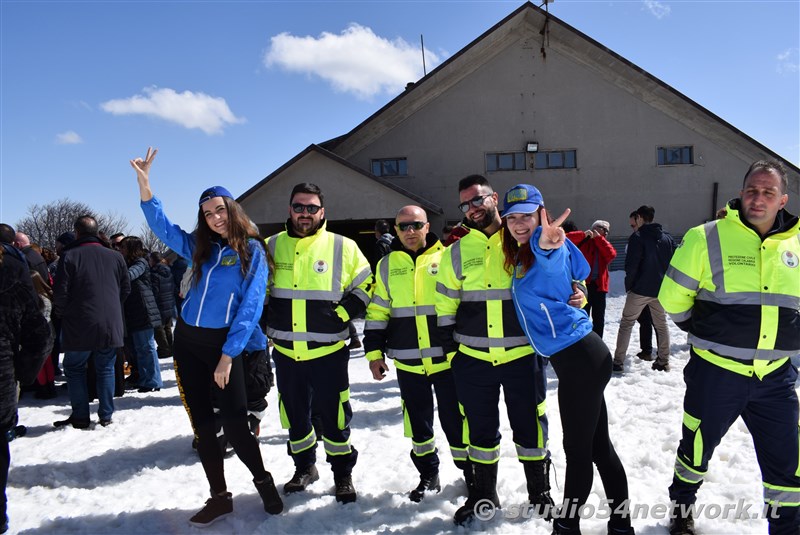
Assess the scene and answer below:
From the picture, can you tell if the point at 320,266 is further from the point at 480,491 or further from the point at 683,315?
the point at 683,315

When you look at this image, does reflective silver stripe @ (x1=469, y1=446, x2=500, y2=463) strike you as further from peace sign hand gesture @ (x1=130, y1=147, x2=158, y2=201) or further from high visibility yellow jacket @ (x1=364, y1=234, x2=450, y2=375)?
peace sign hand gesture @ (x1=130, y1=147, x2=158, y2=201)

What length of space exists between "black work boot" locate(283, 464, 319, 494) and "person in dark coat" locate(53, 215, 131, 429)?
3.09 meters

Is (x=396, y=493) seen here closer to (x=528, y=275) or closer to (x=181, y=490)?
(x=181, y=490)

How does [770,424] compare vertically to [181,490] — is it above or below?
above

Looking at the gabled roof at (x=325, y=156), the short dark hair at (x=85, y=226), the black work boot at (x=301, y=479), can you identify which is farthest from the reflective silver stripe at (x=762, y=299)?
the gabled roof at (x=325, y=156)

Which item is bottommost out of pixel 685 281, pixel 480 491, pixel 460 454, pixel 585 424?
pixel 480 491

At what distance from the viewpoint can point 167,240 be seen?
12.4 ft

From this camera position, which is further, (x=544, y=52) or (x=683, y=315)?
(x=544, y=52)

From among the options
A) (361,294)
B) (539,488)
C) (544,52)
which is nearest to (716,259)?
(539,488)

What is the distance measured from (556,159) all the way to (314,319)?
15897 millimetres

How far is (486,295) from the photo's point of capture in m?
3.26

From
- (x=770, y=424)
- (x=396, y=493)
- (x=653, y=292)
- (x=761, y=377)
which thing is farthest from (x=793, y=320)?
(x=653, y=292)

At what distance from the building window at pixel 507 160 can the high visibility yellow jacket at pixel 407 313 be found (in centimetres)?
1437

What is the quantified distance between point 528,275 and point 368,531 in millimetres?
2160
